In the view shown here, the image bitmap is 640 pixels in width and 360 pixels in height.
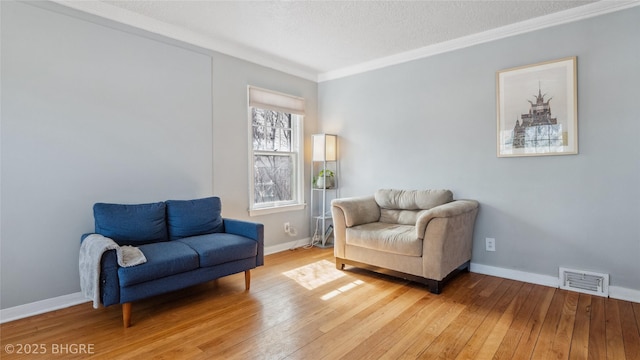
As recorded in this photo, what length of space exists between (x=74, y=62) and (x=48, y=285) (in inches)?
69.5

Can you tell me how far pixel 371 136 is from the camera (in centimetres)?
430

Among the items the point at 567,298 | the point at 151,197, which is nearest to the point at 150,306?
the point at 151,197

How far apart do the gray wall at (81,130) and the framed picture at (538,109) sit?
295 cm

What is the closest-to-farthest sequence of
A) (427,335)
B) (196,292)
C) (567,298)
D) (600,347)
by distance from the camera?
(600,347) → (427,335) → (567,298) → (196,292)

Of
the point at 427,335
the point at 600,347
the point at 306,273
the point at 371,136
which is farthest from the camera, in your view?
the point at 371,136

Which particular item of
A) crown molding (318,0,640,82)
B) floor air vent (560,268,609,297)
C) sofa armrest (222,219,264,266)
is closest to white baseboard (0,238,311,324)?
sofa armrest (222,219,264,266)

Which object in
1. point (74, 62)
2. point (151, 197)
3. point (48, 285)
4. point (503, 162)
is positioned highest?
point (74, 62)

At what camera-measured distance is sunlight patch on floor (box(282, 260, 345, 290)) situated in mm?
3146

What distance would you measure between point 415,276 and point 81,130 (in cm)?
308

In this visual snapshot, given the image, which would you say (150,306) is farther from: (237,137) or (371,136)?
A: (371,136)

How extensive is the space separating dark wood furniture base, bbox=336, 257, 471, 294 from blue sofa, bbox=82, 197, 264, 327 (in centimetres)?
95

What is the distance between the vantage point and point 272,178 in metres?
4.34

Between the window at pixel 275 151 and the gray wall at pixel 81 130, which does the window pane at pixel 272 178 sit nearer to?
the window at pixel 275 151

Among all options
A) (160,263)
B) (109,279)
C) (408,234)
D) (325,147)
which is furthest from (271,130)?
(109,279)
